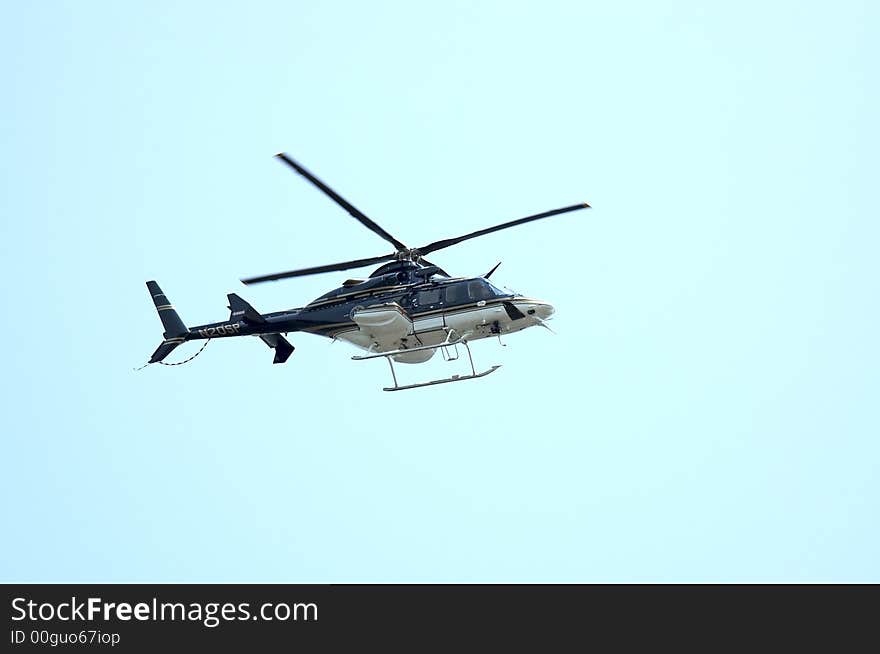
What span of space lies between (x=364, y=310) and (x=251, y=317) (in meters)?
2.78

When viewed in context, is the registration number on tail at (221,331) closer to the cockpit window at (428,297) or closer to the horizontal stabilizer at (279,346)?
the horizontal stabilizer at (279,346)

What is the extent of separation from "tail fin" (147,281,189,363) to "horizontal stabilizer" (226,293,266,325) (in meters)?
1.48

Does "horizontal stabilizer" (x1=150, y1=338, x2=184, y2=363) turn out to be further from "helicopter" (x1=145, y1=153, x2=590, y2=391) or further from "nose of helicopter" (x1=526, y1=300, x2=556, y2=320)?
"nose of helicopter" (x1=526, y1=300, x2=556, y2=320)

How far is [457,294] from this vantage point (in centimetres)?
2845

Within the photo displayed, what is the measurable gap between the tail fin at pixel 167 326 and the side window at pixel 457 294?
Answer: 6.25 meters

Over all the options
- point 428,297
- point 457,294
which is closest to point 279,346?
point 428,297

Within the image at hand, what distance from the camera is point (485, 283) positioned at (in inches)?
1120

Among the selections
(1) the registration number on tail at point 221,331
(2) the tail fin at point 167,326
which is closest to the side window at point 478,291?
(1) the registration number on tail at point 221,331

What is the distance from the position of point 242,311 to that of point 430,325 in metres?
4.30

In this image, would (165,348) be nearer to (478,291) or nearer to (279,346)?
(279,346)

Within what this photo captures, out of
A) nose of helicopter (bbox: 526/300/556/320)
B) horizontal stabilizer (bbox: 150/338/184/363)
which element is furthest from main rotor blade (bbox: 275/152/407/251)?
horizontal stabilizer (bbox: 150/338/184/363)

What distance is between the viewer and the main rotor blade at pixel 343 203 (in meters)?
26.0
